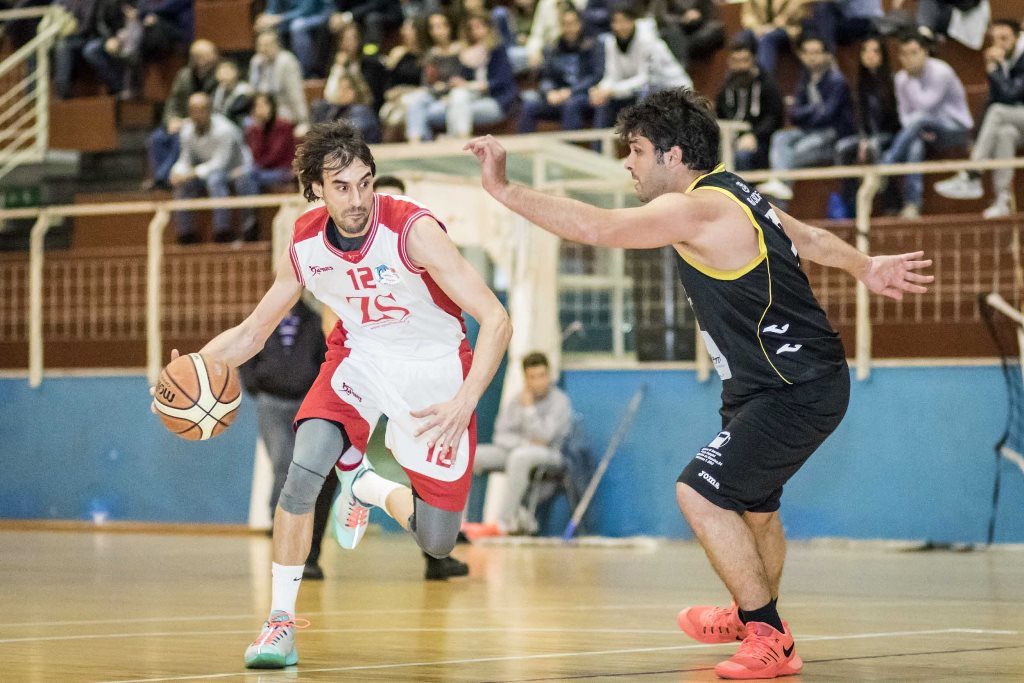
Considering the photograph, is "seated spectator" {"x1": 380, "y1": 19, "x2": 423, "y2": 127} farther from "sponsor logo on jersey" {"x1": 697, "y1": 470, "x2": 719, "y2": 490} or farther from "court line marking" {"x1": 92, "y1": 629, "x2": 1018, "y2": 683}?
"sponsor logo on jersey" {"x1": 697, "y1": 470, "x2": 719, "y2": 490}

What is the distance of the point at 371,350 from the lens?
6555 millimetres

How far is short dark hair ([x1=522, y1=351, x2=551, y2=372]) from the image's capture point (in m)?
13.4

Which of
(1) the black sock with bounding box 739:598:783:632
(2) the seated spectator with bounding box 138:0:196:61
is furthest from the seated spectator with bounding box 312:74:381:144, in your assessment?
(1) the black sock with bounding box 739:598:783:632

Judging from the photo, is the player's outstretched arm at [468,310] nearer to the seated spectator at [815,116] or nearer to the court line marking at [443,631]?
the court line marking at [443,631]

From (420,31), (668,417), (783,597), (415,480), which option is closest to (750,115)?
(668,417)

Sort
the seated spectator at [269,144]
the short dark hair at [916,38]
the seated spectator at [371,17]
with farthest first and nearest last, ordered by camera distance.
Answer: the seated spectator at [371,17]
the seated spectator at [269,144]
the short dark hair at [916,38]

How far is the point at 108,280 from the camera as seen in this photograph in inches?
635

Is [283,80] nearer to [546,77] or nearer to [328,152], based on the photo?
[546,77]

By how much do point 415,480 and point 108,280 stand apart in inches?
407

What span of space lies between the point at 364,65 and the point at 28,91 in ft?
17.4

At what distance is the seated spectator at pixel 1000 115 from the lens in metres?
13.1

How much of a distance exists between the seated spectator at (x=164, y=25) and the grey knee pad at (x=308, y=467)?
13.5 metres

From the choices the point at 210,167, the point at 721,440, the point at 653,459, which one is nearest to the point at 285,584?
the point at 721,440

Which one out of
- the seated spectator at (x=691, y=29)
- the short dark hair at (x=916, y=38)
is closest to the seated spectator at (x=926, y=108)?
the short dark hair at (x=916, y=38)
